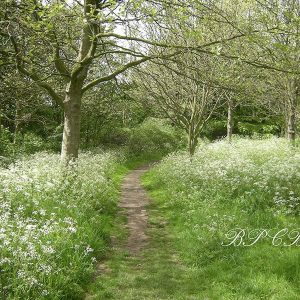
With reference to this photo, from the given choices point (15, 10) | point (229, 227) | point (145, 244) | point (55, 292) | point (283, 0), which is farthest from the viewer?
point (283, 0)

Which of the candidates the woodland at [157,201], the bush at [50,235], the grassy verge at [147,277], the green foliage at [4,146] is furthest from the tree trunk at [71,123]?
the green foliage at [4,146]

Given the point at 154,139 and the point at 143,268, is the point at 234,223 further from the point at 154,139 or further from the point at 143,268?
the point at 154,139

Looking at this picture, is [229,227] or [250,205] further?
[250,205]

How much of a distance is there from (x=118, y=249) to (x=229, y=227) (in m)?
2.43

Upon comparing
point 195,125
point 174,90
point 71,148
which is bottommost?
point 71,148

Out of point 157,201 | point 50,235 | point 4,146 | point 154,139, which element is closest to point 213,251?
point 50,235

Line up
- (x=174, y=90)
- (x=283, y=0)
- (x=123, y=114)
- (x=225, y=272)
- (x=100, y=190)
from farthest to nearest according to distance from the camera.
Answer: (x=123, y=114), (x=283, y=0), (x=174, y=90), (x=100, y=190), (x=225, y=272)

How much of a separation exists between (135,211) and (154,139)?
2170 cm

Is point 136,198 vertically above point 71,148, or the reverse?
point 71,148

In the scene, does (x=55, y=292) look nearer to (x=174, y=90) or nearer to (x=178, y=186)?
(x=178, y=186)

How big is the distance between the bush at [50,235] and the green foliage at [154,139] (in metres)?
19.4

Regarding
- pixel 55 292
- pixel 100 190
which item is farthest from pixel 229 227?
pixel 100 190

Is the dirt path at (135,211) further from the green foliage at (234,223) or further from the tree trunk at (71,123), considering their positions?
the tree trunk at (71,123)

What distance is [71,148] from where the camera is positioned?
39.4 ft
